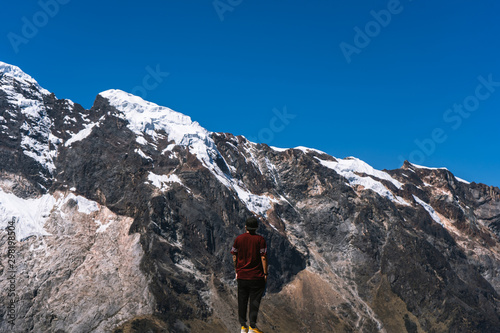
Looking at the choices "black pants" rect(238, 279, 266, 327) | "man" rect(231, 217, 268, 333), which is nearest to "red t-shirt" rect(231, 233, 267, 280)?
"man" rect(231, 217, 268, 333)

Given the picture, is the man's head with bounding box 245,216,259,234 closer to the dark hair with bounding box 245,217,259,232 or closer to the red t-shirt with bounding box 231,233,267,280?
the dark hair with bounding box 245,217,259,232

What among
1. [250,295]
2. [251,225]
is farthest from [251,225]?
[250,295]

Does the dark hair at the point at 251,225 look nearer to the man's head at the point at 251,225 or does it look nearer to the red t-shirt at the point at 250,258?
the man's head at the point at 251,225

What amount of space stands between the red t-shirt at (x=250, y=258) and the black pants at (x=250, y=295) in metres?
0.19

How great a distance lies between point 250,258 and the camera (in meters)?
17.0

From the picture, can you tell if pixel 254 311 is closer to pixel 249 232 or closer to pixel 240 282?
pixel 240 282

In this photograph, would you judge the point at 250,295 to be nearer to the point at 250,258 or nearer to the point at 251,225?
the point at 250,258

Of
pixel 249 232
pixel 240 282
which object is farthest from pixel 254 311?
pixel 249 232

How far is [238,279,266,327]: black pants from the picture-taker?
55.4ft

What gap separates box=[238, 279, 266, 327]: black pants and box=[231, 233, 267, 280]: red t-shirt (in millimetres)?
188

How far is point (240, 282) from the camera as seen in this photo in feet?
55.6

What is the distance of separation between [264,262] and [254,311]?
67.5 inches

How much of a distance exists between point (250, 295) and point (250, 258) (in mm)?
1333

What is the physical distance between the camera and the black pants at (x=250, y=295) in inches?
665
